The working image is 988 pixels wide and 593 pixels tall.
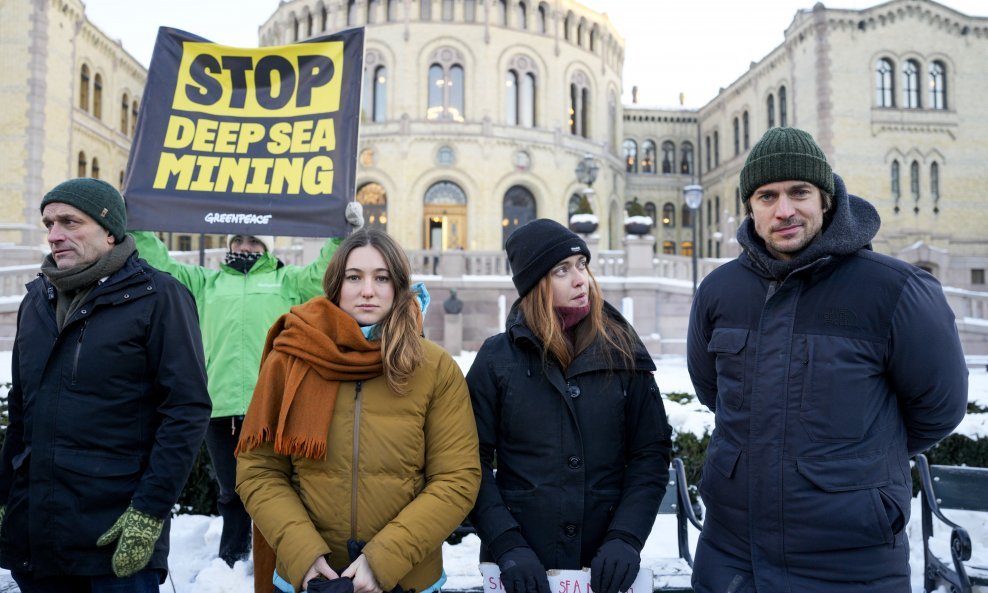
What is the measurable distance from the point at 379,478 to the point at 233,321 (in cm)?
243

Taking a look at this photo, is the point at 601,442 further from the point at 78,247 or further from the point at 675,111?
the point at 675,111

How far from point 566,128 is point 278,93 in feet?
94.6

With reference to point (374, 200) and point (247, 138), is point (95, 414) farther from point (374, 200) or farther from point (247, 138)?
point (374, 200)

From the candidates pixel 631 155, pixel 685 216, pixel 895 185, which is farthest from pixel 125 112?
pixel 895 185

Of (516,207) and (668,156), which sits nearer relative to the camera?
(516,207)

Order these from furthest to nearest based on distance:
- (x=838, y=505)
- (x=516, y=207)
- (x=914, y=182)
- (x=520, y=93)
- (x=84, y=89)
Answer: (x=520, y=93) → (x=516, y=207) → (x=914, y=182) → (x=84, y=89) → (x=838, y=505)

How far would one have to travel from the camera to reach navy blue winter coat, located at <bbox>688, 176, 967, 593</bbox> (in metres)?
2.12

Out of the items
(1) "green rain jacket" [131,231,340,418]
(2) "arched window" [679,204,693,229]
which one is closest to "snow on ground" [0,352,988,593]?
(1) "green rain jacket" [131,231,340,418]

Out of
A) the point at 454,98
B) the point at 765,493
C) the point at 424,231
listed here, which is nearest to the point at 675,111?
the point at 454,98

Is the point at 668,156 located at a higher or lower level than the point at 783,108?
higher

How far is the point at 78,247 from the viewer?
8.92ft

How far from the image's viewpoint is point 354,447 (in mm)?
2439

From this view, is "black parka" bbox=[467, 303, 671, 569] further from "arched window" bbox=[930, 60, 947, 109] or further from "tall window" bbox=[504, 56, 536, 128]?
"arched window" bbox=[930, 60, 947, 109]

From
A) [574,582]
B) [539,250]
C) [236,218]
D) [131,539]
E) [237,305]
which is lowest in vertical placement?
[574,582]
